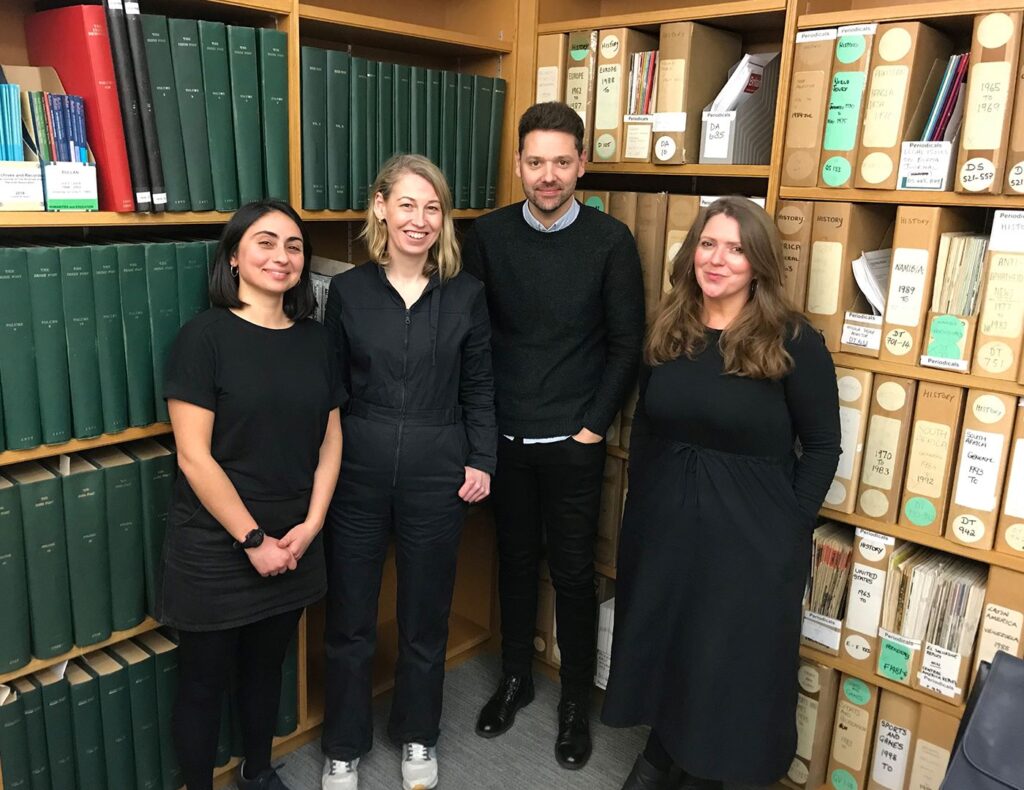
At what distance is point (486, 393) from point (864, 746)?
1.19 m

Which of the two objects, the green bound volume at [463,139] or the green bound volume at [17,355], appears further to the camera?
the green bound volume at [463,139]

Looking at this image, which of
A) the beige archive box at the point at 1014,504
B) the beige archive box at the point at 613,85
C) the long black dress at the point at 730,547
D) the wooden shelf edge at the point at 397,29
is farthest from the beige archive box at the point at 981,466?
the wooden shelf edge at the point at 397,29

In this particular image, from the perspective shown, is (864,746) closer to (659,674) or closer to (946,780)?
(659,674)

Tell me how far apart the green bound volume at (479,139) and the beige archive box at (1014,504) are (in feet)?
4.59

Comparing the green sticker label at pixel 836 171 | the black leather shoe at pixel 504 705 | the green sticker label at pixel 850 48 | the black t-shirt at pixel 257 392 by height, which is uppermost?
the green sticker label at pixel 850 48

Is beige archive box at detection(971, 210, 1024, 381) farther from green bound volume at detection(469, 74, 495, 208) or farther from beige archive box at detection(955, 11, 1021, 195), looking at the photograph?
green bound volume at detection(469, 74, 495, 208)

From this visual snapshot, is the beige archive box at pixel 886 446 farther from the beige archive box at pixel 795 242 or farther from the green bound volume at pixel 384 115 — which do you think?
the green bound volume at pixel 384 115

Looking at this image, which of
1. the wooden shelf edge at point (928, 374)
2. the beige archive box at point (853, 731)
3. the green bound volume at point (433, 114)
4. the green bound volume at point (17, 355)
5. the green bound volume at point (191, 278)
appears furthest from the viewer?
the green bound volume at point (433, 114)

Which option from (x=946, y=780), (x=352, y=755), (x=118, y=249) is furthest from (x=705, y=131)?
(x=352, y=755)

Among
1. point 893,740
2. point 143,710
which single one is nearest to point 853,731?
point 893,740

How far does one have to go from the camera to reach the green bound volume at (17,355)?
1582mm

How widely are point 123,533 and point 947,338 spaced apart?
1.72 metres

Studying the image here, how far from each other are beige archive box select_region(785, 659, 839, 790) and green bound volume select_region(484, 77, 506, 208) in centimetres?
145

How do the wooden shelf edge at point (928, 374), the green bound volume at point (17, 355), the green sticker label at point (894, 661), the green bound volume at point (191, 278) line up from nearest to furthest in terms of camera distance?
the green bound volume at point (17, 355) → the wooden shelf edge at point (928, 374) → the green bound volume at point (191, 278) → the green sticker label at point (894, 661)
